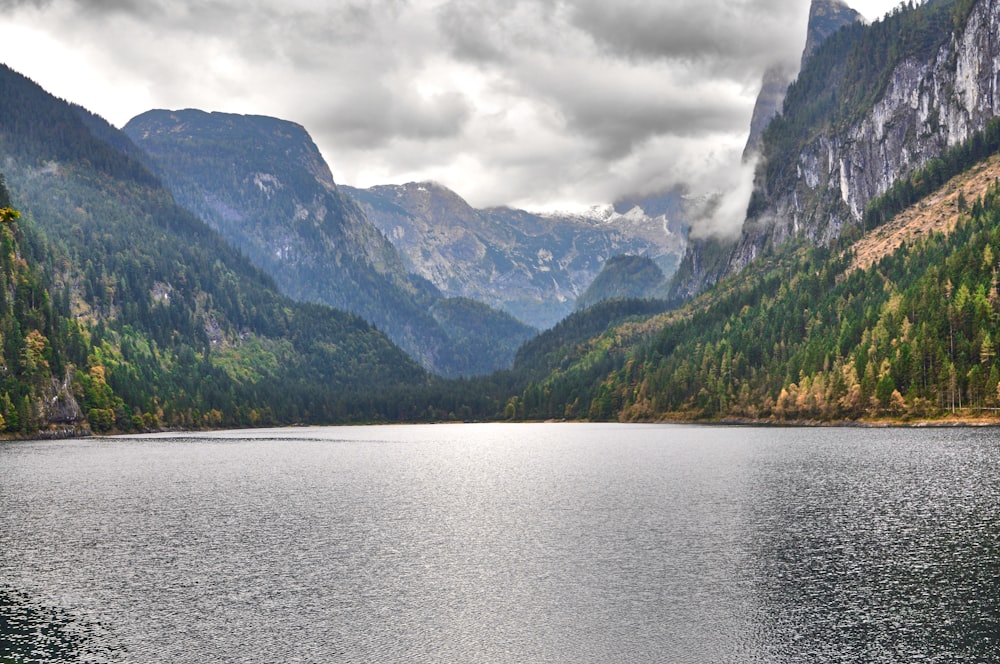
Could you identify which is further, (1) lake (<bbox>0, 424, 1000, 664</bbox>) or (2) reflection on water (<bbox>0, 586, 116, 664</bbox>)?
(1) lake (<bbox>0, 424, 1000, 664</bbox>)

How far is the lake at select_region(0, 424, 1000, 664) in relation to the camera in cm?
4466

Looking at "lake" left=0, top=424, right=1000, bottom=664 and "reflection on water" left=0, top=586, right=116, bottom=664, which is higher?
"lake" left=0, top=424, right=1000, bottom=664

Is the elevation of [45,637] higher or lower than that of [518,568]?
lower

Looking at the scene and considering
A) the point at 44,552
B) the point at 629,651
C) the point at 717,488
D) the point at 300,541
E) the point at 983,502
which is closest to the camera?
the point at 629,651

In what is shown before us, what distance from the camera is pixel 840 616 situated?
1885 inches

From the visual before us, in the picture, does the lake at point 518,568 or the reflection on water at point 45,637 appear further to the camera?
the lake at point 518,568

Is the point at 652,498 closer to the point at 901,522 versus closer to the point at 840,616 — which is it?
the point at 901,522

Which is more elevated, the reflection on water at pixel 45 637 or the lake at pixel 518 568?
the lake at pixel 518 568

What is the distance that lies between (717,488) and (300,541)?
169ft

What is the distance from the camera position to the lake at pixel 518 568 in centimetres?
4466

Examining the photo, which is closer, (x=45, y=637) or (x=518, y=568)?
(x=45, y=637)

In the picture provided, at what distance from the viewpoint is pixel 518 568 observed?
61781 mm

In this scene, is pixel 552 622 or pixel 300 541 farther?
pixel 300 541

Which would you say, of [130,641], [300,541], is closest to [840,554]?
[300,541]
